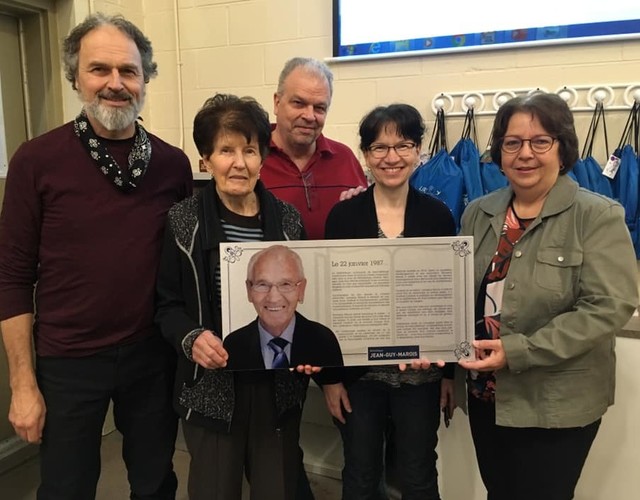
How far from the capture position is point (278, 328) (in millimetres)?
1283

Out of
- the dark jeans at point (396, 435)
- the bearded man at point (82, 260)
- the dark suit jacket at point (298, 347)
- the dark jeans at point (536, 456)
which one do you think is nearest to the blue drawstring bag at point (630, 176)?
the dark jeans at point (536, 456)

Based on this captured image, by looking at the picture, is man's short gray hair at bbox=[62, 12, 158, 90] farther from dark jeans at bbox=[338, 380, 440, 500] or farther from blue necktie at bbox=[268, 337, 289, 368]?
dark jeans at bbox=[338, 380, 440, 500]

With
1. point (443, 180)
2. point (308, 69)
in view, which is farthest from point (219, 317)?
point (443, 180)

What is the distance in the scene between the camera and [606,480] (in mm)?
1751

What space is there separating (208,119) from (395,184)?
19.6 inches

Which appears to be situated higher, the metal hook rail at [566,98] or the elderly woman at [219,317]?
the metal hook rail at [566,98]

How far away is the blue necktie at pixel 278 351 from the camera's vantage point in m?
1.28

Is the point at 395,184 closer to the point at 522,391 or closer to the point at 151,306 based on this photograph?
the point at 522,391

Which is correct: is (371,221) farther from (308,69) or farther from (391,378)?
(308,69)

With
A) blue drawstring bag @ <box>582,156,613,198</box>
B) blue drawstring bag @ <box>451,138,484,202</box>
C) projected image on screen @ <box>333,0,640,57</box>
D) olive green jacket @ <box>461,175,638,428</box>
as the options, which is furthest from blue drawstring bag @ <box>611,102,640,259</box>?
olive green jacket @ <box>461,175,638,428</box>

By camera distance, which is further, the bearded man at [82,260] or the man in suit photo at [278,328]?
the bearded man at [82,260]

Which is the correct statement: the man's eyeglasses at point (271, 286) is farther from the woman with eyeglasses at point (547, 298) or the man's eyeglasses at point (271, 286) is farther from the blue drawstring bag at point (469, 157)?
the blue drawstring bag at point (469, 157)

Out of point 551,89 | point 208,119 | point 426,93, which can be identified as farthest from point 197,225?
point 551,89

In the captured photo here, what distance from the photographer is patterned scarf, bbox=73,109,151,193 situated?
1394 millimetres
